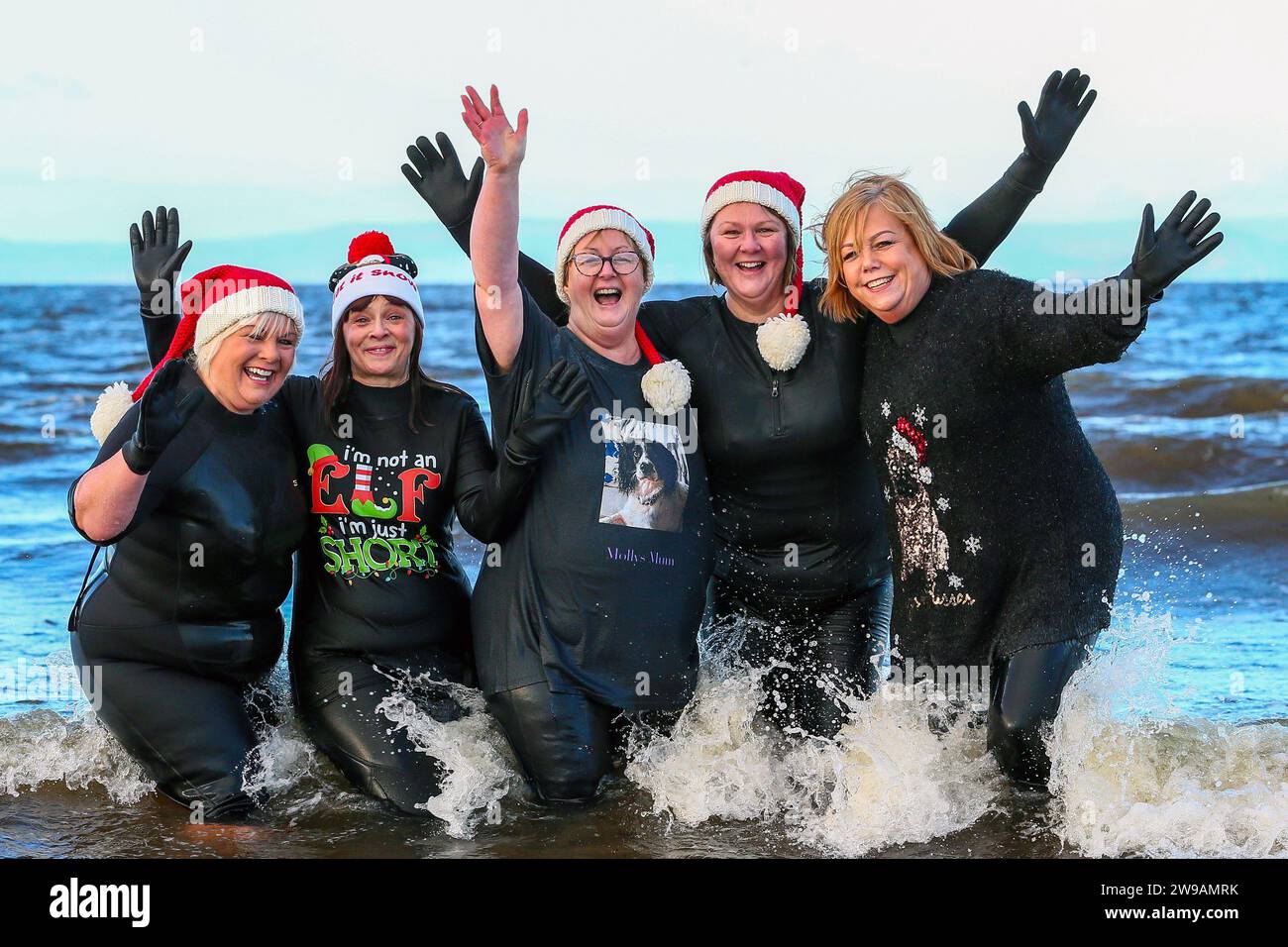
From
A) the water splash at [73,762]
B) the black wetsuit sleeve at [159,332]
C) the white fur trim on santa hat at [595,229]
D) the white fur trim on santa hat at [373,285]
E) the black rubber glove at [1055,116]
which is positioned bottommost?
the water splash at [73,762]

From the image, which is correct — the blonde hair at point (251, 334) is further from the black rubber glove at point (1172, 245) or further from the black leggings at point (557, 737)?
the black rubber glove at point (1172, 245)

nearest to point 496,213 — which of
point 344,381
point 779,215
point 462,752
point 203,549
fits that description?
point 344,381

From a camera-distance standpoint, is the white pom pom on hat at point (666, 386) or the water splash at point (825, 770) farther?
the white pom pom on hat at point (666, 386)

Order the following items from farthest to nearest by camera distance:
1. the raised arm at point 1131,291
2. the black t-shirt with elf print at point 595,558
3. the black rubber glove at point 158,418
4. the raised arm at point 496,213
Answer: the black t-shirt with elf print at point 595,558, the raised arm at point 496,213, the black rubber glove at point 158,418, the raised arm at point 1131,291

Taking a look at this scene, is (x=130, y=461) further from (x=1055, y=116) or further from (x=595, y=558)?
(x=1055, y=116)

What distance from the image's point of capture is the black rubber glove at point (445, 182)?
4.79 m

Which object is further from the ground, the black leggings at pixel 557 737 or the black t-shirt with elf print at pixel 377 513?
the black t-shirt with elf print at pixel 377 513

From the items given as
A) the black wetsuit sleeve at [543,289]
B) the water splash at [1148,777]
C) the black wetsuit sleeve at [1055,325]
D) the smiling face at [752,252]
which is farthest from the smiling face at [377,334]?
the water splash at [1148,777]

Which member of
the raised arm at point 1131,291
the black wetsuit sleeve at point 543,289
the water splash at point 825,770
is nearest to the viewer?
the raised arm at point 1131,291

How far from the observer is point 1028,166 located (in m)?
4.63

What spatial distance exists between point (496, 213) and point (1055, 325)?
1738 mm

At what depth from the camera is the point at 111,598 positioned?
4410 mm

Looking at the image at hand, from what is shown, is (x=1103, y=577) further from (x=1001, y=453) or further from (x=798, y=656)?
(x=798, y=656)

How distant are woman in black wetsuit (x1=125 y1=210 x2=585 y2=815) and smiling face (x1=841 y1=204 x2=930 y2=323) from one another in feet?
4.43
